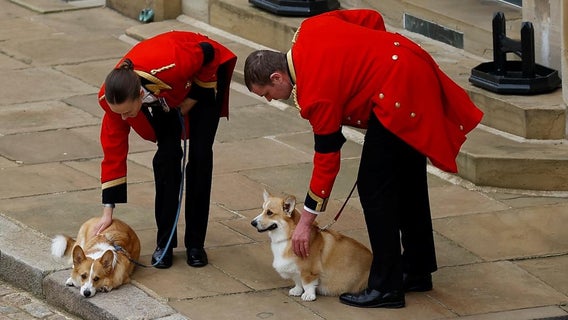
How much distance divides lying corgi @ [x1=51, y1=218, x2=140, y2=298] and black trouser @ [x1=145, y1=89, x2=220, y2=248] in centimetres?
26

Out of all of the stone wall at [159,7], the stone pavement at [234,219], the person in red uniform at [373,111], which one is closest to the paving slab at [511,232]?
the stone pavement at [234,219]

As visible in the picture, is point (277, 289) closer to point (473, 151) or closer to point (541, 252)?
point (541, 252)

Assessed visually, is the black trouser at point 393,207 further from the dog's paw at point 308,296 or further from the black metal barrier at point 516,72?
the black metal barrier at point 516,72

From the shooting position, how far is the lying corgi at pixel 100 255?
7.25m

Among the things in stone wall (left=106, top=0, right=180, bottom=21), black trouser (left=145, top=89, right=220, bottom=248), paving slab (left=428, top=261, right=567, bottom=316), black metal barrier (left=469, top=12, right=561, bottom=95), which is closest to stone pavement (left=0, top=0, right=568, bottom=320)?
paving slab (left=428, top=261, right=567, bottom=316)

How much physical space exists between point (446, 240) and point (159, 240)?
70.9 inches

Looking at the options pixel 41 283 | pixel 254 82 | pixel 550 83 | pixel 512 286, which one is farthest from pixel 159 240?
pixel 550 83

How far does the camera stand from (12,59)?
12570mm

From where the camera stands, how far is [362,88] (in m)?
6.82

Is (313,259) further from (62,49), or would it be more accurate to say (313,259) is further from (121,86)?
(62,49)

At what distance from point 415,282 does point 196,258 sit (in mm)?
1274

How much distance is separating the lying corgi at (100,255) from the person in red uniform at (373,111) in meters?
1.02

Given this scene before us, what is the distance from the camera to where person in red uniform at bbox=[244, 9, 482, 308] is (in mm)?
6773

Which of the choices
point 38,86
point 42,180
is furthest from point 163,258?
point 38,86
